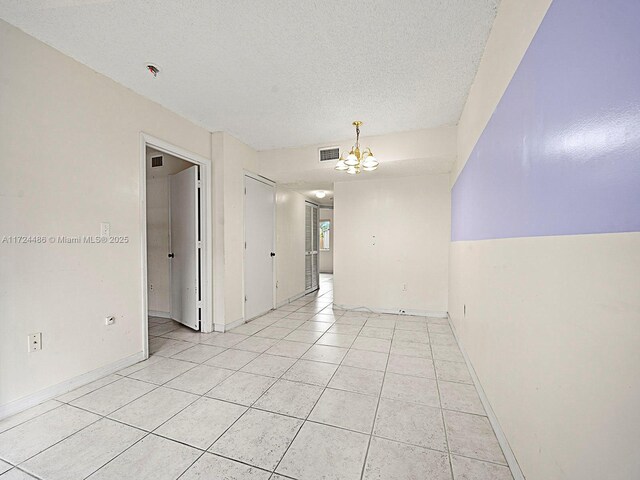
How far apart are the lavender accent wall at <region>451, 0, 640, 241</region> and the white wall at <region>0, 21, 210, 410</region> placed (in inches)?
121

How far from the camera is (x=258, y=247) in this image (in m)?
4.34

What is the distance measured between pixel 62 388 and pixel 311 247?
4880 mm

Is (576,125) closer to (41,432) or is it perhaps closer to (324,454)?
(324,454)

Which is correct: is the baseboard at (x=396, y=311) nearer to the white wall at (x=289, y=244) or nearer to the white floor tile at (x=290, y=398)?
the white wall at (x=289, y=244)

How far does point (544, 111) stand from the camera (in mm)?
1000

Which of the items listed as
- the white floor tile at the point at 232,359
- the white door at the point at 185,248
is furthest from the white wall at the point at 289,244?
the white floor tile at the point at 232,359

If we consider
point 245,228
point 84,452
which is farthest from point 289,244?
point 84,452

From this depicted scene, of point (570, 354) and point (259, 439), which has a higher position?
point (570, 354)

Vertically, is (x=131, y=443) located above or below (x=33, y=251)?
below

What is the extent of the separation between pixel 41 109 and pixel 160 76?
3.02ft

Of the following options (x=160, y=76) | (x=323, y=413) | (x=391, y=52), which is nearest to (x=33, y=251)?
(x=160, y=76)

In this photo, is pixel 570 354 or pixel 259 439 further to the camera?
pixel 259 439

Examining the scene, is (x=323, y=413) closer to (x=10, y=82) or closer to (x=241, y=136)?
(x=10, y=82)

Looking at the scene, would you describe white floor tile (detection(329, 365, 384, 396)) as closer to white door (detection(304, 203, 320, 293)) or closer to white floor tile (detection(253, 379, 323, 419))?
white floor tile (detection(253, 379, 323, 419))
